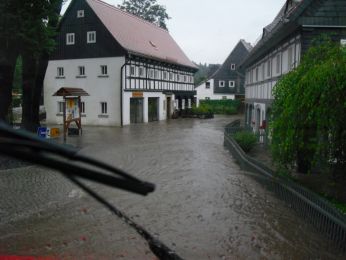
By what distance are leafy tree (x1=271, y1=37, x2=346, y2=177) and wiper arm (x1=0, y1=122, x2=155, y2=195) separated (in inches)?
284

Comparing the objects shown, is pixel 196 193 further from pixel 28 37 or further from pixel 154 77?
pixel 154 77

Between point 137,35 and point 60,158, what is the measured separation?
3509 centimetres

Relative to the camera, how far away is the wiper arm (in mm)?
1003

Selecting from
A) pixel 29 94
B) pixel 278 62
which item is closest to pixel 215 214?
pixel 278 62

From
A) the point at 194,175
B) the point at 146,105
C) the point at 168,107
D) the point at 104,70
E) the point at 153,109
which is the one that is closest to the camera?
the point at 194,175

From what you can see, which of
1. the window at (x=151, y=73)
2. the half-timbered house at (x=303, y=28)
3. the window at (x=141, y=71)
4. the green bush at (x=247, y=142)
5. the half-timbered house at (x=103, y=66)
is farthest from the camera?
the window at (x=151, y=73)

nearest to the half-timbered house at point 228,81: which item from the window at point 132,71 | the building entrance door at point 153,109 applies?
the building entrance door at point 153,109

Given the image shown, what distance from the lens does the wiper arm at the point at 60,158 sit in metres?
1.00

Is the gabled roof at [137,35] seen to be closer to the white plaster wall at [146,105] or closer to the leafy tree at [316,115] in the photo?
the white plaster wall at [146,105]

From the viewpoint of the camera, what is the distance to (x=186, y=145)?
20.0m

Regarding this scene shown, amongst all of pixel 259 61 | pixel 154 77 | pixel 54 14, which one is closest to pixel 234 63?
pixel 154 77

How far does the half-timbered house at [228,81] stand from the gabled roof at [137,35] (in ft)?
48.7

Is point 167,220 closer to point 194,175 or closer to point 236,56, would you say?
point 194,175

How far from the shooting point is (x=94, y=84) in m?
30.6
